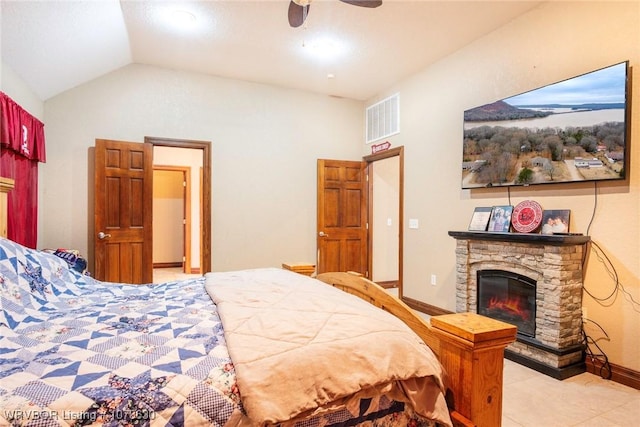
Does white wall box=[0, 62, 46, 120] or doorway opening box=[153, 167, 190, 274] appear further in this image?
doorway opening box=[153, 167, 190, 274]

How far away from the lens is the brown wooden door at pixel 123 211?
3842mm

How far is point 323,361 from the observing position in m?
1.11

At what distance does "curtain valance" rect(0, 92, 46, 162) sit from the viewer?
2763 mm

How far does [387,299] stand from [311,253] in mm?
3349

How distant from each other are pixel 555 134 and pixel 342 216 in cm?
294

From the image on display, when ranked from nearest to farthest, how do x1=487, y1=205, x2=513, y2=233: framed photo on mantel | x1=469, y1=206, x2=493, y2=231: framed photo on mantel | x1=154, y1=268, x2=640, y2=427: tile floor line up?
x1=154, y1=268, x2=640, y2=427: tile floor
x1=487, y1=205, x2=513, y2=233: framed photo on mantel
x1=469, y1=206, x2=493, y2=231: framed photo on mantel

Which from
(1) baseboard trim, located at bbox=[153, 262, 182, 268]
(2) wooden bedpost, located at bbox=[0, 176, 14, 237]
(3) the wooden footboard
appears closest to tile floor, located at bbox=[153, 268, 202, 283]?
(1) baseboard trim, located at bbox=[153, 262, 182, 268]

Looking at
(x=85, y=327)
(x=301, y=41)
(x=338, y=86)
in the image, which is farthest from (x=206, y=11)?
(x=85, y=327)

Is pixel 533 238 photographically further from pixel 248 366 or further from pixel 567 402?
pixel 248 366

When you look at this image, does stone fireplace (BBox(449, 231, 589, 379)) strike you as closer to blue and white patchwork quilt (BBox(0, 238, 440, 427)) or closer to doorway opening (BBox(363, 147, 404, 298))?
blue and white patchwork quilt (BBox(0, 238, 440, 427))

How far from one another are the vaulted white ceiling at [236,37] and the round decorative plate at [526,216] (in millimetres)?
1717

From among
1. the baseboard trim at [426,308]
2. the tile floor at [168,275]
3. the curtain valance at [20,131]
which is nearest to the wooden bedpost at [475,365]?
the baseboard trim at [426,308]

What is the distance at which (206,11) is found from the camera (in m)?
3.04

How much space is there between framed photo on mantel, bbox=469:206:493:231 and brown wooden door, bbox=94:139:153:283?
356 cm
